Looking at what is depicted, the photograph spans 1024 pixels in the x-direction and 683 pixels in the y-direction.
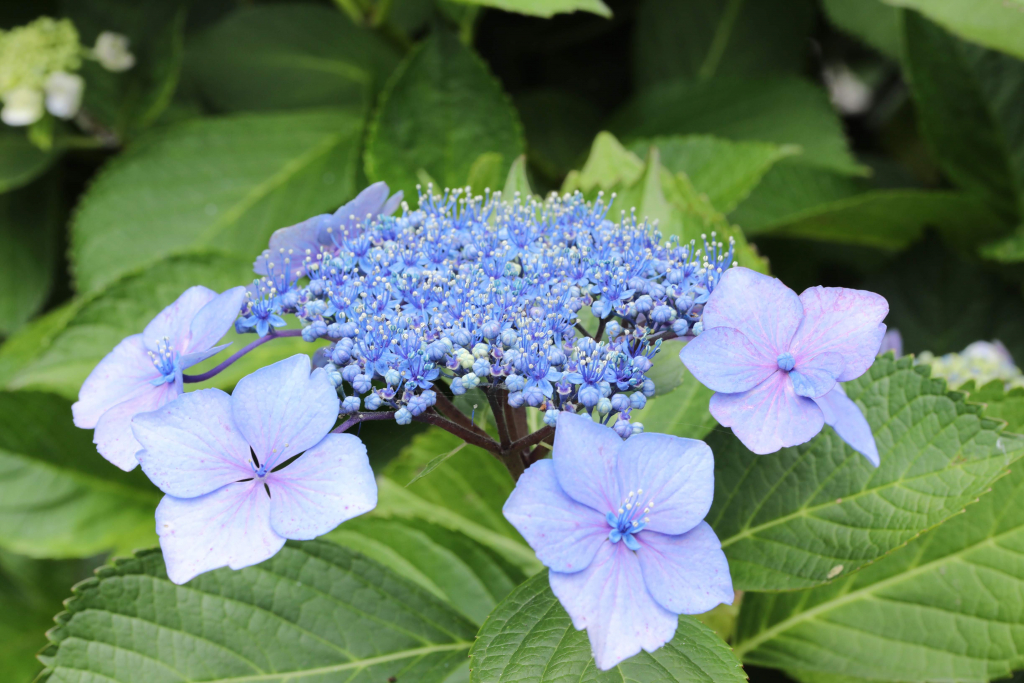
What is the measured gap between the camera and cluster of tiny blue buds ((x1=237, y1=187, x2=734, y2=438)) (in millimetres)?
617

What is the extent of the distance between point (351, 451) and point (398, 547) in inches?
18.0

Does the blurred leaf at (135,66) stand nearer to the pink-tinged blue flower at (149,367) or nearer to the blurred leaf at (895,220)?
the pink-tinged blue flower at (149,367)

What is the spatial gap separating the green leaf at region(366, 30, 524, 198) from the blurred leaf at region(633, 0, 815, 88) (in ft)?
1.72

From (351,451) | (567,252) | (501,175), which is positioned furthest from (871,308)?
(501,175)

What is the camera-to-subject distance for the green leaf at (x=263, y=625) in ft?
2.51

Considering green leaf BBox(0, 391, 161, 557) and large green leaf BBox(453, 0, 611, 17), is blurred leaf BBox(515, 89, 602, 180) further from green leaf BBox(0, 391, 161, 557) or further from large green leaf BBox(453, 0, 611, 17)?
green leaf BBox(0, 391, 161, 557)

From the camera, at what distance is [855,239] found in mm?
1383

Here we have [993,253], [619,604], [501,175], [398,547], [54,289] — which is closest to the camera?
[619,604]

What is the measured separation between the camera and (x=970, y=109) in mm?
1345

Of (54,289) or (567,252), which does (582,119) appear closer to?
(567,252)

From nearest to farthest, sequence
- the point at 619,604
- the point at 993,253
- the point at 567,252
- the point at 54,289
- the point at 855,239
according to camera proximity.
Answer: the point at 619,604 < the point at 567,252 < the point at 993,253 < the point at 855,239 < the point at 54,289

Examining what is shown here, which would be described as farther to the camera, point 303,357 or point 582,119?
point 582,119

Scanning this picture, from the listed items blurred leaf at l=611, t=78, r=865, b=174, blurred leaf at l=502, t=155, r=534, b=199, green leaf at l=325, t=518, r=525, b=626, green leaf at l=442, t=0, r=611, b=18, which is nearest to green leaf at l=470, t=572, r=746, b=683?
green leaf at l=325, t=518, r=525, b=626

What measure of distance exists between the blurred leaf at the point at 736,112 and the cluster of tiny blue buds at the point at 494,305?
0.77 metres
